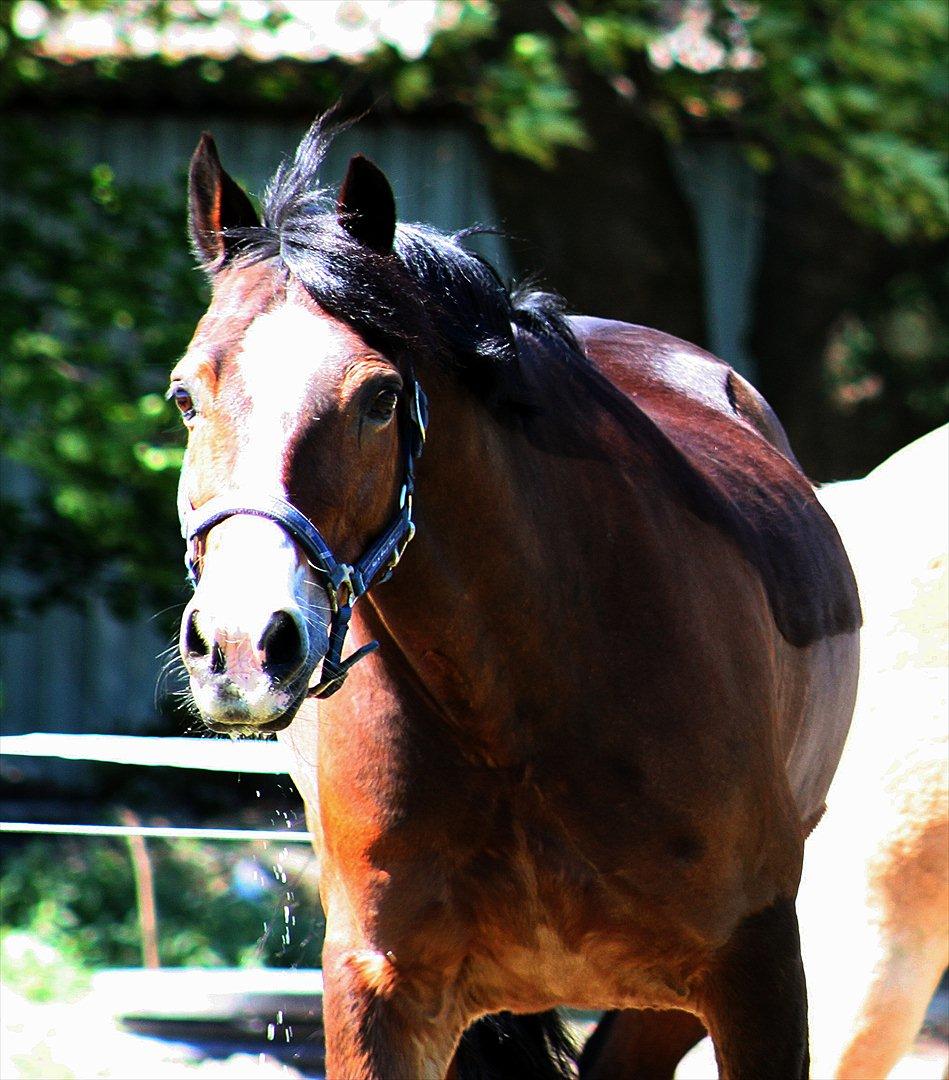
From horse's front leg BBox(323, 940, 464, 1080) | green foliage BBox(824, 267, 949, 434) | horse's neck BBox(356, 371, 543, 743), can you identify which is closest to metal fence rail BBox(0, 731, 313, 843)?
horse's front leg BBox(323, 940, 464, 1080)

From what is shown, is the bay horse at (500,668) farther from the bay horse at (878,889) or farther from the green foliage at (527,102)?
the green foliage at (527,102)

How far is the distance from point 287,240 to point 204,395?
250 mm

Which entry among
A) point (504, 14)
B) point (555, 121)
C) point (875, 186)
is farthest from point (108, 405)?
point (875, 186)

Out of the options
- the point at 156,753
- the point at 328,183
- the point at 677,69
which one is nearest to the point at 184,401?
the point at 156,753

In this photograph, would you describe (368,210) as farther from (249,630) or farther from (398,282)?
(249,630)

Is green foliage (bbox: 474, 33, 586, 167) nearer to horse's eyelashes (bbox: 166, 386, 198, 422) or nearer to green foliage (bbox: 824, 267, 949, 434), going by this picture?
green foliage (bbox: 824, 267, 949, 434)

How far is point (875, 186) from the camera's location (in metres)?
5.82

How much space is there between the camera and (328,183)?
182 inches

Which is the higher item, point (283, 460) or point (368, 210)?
point (368, 210)

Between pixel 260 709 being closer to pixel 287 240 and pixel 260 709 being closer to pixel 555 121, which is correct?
pixel 287 240

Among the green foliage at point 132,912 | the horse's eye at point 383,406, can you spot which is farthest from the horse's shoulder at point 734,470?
the green foliage at point 132,912

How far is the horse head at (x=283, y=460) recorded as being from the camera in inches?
70.1

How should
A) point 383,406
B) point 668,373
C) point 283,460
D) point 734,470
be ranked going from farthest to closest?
point 668,373, point 734,470, point 383,406, point 283,460

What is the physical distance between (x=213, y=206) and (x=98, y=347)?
3269 millimetres
